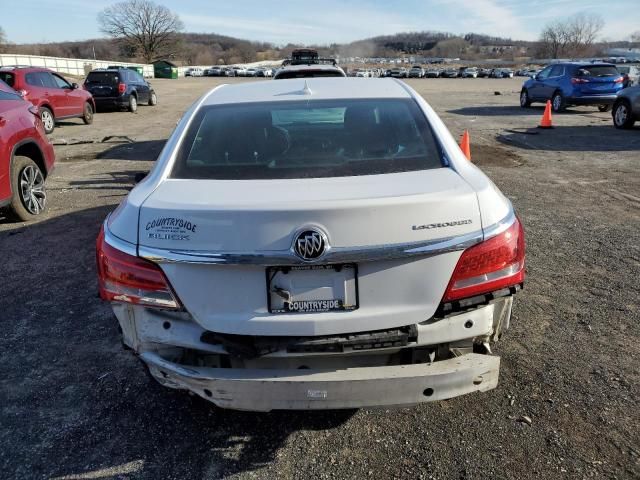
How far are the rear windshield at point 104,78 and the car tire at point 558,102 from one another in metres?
16.2

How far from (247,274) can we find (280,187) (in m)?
0.48

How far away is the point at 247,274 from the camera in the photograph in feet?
7.47

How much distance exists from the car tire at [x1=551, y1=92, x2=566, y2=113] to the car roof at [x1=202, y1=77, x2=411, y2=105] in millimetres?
17321

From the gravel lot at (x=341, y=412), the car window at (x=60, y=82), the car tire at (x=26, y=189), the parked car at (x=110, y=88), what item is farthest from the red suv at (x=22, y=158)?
the parked car at (x=110, y=88)

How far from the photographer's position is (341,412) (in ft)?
9.91

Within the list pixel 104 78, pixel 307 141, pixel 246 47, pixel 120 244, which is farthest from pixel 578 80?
pixel 246 47

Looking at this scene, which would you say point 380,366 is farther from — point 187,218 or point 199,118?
point 199,118

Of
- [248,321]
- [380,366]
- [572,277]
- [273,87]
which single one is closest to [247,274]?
[248,321]

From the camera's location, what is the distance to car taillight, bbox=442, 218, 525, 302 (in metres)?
2.34

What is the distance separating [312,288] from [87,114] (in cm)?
1761

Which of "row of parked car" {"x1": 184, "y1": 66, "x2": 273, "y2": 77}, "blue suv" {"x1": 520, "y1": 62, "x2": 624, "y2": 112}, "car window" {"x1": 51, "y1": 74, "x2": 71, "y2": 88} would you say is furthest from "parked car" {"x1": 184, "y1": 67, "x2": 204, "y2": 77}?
"blue suv" {"x1": 520, "y1": 62, "x2": 624, "y2": 112}

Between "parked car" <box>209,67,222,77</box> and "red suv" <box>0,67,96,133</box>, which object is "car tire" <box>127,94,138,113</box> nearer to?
"red suv" <box>0,67,96,133</box>

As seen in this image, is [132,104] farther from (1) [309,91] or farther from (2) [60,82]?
(1) [309,91]

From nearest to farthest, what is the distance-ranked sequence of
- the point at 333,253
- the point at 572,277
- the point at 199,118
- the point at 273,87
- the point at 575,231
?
the point at 333,253, the point at 199,118, the point at 273,87, the point at 572,277, the point at 575,231
